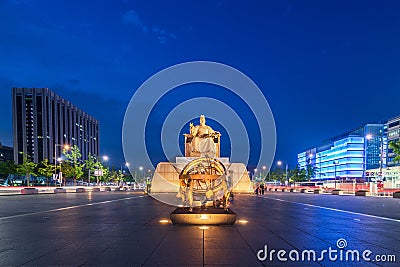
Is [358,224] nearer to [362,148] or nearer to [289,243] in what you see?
[289,243]

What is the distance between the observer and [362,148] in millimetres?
131875

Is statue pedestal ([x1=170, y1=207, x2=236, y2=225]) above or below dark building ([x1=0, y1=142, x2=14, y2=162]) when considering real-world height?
above

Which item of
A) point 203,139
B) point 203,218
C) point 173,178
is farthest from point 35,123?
point 203,218

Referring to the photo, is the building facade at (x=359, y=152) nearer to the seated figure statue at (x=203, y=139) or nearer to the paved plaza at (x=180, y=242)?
the seated figure statue at (x=203, y=139)

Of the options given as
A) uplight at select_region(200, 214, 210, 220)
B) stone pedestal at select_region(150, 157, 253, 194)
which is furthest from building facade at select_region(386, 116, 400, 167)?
uplight at select_region(200, 214, 210, 220)

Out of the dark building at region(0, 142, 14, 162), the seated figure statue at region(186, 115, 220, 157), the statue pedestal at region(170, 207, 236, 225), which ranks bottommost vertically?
the dark building at region(0, 142, 14, 162)

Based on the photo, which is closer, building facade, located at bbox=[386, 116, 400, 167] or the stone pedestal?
the stone pedestal

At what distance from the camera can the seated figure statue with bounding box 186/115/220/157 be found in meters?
Answer: 41.2

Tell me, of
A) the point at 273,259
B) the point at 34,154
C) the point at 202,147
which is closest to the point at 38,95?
the point at 34,154

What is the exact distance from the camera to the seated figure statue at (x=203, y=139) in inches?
1623

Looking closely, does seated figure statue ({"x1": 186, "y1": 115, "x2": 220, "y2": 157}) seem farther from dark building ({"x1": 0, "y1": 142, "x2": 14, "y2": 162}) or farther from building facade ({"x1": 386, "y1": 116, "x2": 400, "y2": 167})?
dark building ({"x1": 0, "y1": 142, "x2": 14, "y2": 162})

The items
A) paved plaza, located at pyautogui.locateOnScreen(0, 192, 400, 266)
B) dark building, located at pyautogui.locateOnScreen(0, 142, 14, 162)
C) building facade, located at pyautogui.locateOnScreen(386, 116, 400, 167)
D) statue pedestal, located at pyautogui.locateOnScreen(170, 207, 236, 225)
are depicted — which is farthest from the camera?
dark building, located at pyautogui.locateOnScreen(0, 142, 14, 162)

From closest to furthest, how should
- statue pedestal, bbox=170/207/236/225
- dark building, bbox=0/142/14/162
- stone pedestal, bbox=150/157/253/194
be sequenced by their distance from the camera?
statue pedestal, bbox=170/207/236/225
stone pedestal, bbox=150/157/253/194
dark building, bbox=0/142/14/162

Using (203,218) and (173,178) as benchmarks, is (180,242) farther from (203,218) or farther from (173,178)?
(173,178)
